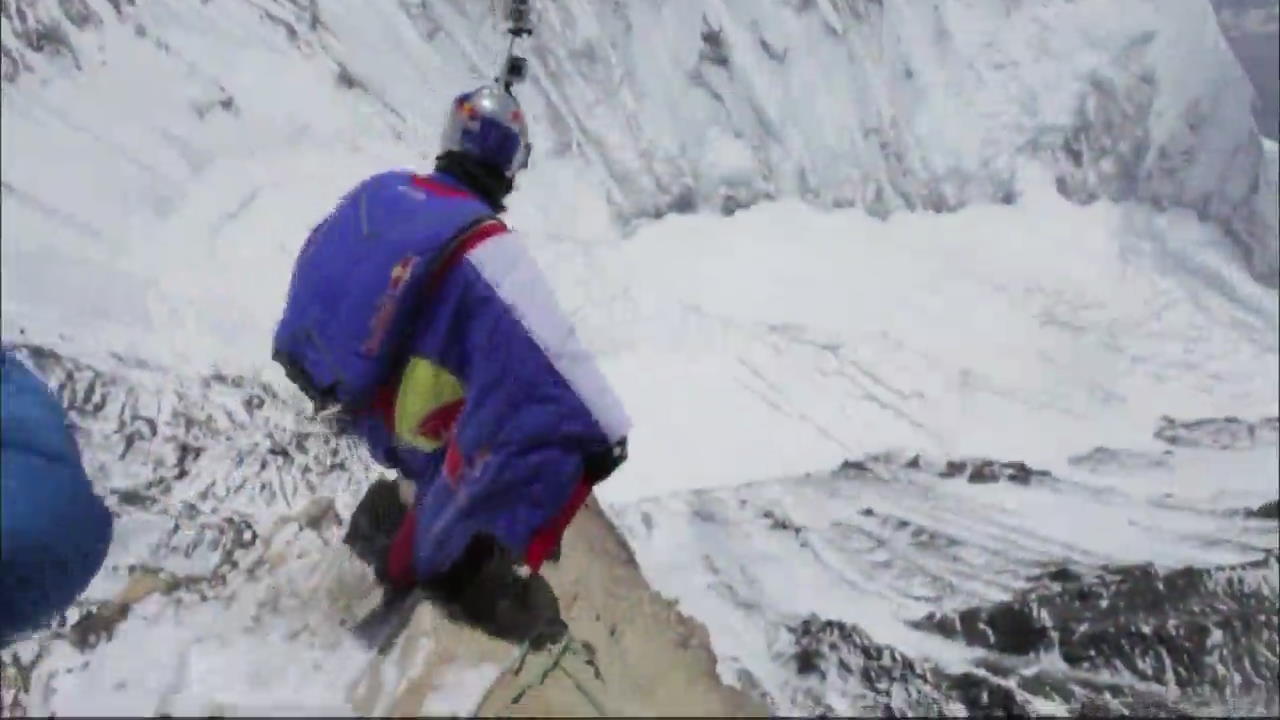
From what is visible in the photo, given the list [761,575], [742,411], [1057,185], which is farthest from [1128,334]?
[761,575]

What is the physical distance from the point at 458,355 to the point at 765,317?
696 centimetres

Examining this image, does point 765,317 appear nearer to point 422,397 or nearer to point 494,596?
point 494,596

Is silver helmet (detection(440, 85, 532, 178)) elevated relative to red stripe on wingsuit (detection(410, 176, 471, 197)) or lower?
elevated

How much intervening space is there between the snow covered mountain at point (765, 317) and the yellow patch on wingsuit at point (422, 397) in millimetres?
323

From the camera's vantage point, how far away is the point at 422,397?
2.28 m

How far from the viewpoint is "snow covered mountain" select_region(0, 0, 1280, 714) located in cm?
444

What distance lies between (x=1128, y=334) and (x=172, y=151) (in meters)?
7.73

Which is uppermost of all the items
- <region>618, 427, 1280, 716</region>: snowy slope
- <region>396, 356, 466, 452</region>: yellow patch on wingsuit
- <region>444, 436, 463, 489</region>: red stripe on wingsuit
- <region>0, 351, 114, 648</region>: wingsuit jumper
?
<region>0, 351, 114, 648</region>: wingsuit jumper

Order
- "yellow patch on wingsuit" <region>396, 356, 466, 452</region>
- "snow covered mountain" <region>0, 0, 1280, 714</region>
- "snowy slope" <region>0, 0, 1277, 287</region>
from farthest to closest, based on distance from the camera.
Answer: "snowy slope" <region>0, 0, 1277, 287</region>
"snow covered mountain" <region>0, 0, 1280, 714</region>
"yellow patch on wingsuit" <region>396, 356, 466, 452</region>

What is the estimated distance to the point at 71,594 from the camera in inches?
74.9

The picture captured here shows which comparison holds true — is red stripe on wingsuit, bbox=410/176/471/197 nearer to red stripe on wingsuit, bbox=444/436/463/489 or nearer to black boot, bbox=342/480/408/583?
red stripe on wingsuit, bbox=444/436/463/489

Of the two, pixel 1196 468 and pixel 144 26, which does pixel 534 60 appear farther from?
pixel 1196 468

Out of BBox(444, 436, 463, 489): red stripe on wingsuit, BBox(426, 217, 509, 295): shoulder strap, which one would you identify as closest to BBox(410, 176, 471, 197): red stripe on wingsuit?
BBox(426, 217, 509, 295): shoulder strap

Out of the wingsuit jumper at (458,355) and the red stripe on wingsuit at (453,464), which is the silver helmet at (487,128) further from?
the red stripe on wingsuit at (453,464)
